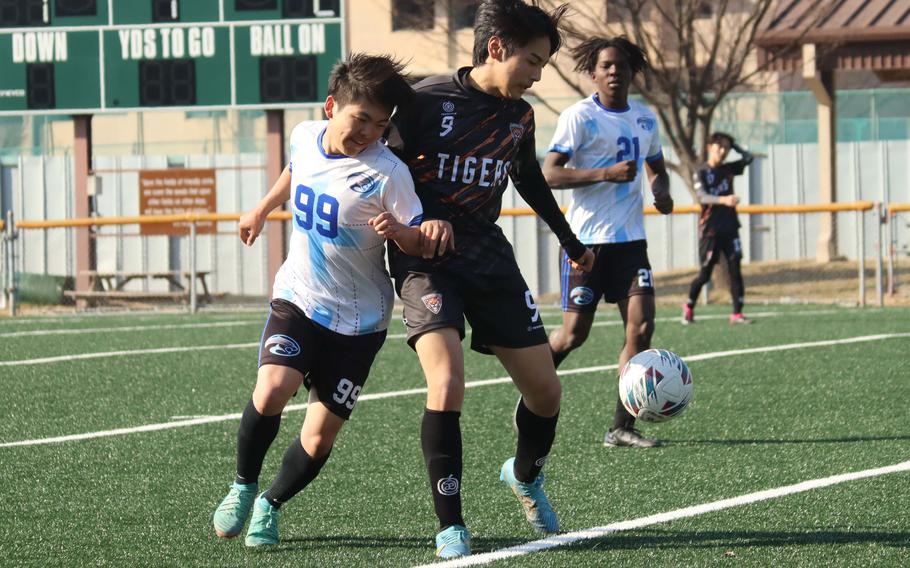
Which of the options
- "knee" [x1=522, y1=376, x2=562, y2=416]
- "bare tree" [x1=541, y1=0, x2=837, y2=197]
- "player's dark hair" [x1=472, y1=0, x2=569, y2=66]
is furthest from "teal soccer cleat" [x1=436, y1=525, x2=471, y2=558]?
"bare tree" [x1=541, y1=0, x2=837, y2=197]

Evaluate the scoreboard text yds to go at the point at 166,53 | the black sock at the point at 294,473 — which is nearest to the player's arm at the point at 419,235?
the black sock at the point at 294,473

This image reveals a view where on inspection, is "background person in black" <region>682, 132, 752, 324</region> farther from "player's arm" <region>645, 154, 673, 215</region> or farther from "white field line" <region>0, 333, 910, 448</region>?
"player's arm" <region>645, 154, 673, 215</region>

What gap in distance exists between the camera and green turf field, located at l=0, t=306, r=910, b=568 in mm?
4801

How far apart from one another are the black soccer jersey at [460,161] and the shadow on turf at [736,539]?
1040 millimetres

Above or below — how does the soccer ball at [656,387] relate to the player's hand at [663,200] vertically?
below

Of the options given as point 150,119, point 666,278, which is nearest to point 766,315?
point 666,278

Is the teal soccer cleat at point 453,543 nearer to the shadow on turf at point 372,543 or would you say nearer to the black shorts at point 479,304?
the shadow on turf at point 372,543

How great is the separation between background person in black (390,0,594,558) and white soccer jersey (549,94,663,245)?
2308 mm

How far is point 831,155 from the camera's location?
23.0 m

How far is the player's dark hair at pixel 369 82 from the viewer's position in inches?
179

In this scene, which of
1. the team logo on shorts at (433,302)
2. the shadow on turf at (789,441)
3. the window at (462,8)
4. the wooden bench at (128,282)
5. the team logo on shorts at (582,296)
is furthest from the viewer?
the window at (462,8)

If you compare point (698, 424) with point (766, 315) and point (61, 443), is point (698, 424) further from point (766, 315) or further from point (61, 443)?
point (766, 315)

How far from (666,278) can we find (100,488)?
646 inches

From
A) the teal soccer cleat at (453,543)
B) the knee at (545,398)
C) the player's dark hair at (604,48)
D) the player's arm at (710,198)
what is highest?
the player's dark hair at (604,48)
